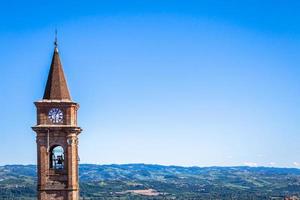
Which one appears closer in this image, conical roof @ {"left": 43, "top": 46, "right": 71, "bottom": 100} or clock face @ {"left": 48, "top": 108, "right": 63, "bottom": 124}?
clock face @ {"left": 48, "top": 108, "right": 63, "bottom": 124}

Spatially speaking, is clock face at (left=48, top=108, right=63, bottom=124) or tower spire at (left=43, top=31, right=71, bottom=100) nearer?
clock face at (left=48, top=108, right=63, bottom=124)

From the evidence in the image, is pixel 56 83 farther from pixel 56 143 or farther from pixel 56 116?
pixel 56 143

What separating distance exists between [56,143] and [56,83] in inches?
206

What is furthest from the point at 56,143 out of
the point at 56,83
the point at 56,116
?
the point at 56,83

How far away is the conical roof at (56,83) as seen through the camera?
47.3 metres

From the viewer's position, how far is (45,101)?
4653 centimetres

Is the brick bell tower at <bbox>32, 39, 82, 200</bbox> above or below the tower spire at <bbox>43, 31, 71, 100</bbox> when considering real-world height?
below

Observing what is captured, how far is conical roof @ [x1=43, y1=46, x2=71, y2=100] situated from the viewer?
47312mm

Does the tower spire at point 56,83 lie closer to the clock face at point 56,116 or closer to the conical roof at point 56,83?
the conical roof at point 56,83

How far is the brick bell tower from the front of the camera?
46.5 m

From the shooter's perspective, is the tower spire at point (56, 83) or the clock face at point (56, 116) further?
the tower spire at point (56, 83)

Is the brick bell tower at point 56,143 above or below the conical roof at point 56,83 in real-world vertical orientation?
below

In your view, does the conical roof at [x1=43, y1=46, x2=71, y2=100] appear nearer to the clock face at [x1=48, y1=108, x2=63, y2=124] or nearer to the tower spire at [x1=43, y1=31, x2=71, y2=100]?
the tower spire at [x1=43, y1=31, x2=71, y2=100]

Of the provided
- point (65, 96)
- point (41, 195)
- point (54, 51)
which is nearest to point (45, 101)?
point (65, 96)
